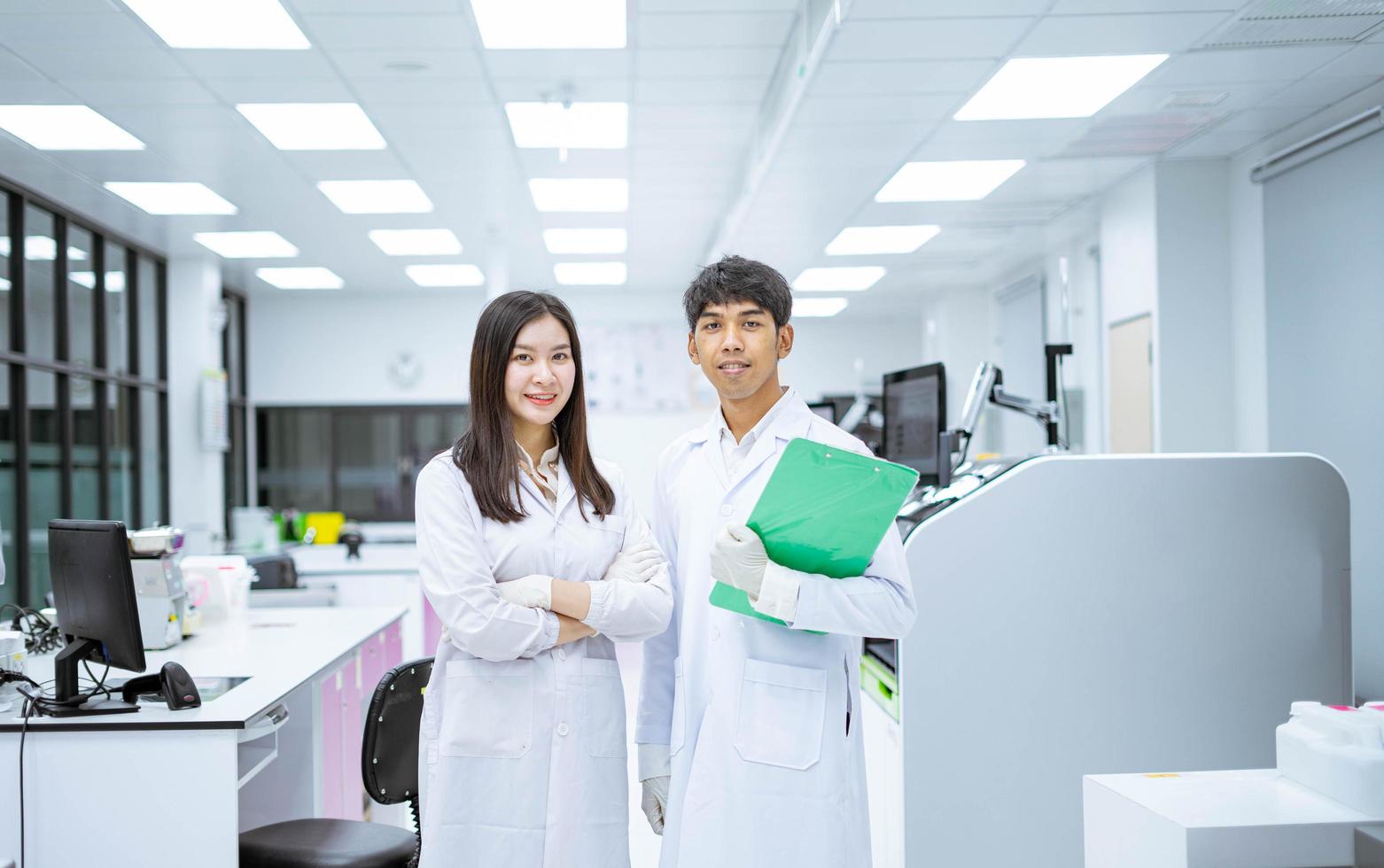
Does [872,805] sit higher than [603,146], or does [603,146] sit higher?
[603,146]

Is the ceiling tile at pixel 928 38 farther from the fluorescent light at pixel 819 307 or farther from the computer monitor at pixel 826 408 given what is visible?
the fluorescent light at pixel 819 307

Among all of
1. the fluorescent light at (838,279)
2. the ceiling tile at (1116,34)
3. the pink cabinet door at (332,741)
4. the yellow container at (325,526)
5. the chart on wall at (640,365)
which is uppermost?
the ceiling tile at (1116,34)

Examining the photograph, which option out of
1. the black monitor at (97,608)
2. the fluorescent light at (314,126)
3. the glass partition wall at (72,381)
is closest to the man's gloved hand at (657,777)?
the black monitor at (97,608)

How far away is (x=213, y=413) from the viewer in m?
7.60

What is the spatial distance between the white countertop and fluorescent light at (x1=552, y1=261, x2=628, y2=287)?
4.67m

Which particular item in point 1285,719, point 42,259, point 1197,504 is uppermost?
point 42,259

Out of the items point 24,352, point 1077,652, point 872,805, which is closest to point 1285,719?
point 1077,652

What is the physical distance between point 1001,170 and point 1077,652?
3463mm

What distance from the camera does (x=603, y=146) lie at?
199 inches

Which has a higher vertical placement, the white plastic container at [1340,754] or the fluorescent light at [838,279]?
the fluorescent light at [838,279]

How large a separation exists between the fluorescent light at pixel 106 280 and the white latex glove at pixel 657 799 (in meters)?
6.05

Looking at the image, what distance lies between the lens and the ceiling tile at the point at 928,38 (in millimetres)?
3424

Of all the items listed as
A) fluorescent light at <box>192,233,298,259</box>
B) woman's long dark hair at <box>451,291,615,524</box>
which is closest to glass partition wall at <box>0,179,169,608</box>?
fluorescent light at <box>192,233,298,259</box>

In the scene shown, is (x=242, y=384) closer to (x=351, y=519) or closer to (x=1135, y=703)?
(x=351, y=519)
